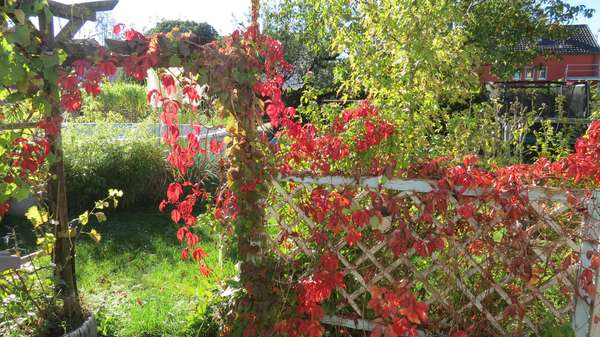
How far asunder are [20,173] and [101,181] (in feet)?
11.4

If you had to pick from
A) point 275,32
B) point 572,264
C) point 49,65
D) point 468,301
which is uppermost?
point 275,32

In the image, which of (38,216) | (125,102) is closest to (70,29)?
(38,216)

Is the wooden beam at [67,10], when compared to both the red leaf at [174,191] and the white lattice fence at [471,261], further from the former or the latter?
the white lattice fence at [471,261]

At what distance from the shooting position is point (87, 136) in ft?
20.8

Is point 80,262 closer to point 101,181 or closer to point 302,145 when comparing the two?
point 101,181

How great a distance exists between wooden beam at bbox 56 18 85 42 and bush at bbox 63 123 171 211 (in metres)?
3.69

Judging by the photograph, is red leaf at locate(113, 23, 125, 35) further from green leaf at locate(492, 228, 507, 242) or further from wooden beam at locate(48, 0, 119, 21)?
green leaf at locate(492, 228, 507, 242)

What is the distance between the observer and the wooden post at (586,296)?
2.20 metres

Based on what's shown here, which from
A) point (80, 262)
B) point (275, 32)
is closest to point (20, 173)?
point (80, 262)

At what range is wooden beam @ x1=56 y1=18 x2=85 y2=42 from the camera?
7.94ft

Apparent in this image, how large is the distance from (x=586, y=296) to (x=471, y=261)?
1.76 ft

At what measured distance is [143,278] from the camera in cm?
400

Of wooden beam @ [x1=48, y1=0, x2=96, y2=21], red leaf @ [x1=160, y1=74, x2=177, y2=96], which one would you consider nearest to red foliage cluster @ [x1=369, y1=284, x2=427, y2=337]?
red leaf @ [x1=160, y1=74, x2=177, y2=96]

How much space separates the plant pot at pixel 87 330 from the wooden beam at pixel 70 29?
1.54 meters
